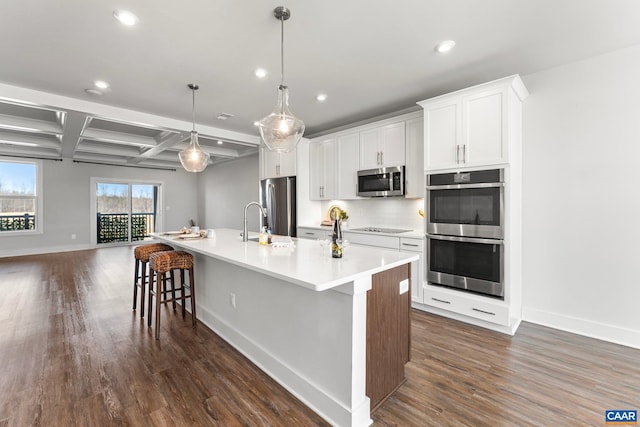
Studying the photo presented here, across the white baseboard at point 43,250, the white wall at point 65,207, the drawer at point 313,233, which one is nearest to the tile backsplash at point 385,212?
the drawer at point 313,233

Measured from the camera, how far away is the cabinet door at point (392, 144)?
376 centimetres

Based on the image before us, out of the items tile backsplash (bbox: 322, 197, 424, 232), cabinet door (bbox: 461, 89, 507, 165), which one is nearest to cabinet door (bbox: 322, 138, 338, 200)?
tile backsplash (bbox: 322, 197, 424, 232)

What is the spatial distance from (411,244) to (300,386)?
6.96 ft

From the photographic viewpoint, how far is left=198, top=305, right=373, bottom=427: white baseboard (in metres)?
1.60

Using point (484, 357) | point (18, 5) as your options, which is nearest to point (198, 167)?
point (18, 5)

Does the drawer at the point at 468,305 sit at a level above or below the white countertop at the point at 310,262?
below

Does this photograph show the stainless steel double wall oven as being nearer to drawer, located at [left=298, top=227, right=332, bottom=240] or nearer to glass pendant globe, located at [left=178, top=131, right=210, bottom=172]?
drawer, located at [left=298, top=227, right=332, bottom=240]

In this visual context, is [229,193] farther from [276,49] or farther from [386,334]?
[386,334]

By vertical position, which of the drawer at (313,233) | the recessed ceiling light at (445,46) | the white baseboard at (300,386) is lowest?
the white baseboard at (300,386)

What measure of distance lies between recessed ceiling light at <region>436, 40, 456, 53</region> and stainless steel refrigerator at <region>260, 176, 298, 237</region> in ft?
9.66

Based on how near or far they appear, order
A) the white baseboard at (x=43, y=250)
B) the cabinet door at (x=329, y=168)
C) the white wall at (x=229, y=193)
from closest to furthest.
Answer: the cabinet door at (x=329, y=168), the white baseboard at (x=43, y=250), the white wall at (x=229, y=193)

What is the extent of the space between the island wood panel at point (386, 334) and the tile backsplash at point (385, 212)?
214cm

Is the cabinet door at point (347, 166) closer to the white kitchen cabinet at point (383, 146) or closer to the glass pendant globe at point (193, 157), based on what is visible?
the white kitchen cabinet at point (383, 146)

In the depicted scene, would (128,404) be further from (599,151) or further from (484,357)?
(599,151)
